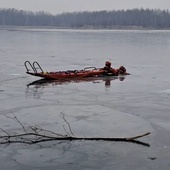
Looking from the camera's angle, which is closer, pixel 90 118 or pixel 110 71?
pixel 90 118

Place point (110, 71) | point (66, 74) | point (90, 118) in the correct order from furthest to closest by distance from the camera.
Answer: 1. point (110, 71)
2. point (66, 74)
3. point (90, 118)

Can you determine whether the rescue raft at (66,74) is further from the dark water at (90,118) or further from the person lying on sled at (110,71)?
the dark water at (90,118)

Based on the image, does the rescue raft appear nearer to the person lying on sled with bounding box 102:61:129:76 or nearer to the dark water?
the person lying on sled with bounding box 102:61:129:76

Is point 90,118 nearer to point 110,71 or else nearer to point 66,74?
point 66,74

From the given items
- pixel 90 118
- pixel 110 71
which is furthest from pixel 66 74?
pixel 90 118

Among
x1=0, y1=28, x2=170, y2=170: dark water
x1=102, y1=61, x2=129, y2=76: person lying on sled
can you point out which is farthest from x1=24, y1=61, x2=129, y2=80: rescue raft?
x1=0, y1=28, x2=170, y2=170: dark water

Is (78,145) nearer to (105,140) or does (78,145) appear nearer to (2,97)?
(105,140)

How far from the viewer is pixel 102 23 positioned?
606 feet

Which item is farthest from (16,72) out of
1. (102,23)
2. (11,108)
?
(102,23)

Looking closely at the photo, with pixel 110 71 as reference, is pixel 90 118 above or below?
below

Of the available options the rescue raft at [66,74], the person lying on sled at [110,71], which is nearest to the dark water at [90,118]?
the rescue raft at [66,74]

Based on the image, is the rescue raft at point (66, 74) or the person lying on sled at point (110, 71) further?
the person lying on sled at point (110, 71)

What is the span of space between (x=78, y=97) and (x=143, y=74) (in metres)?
8.74

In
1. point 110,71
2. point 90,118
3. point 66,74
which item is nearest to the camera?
point 90,118
